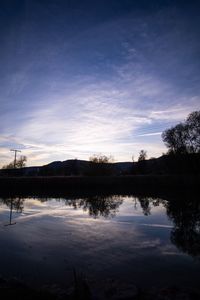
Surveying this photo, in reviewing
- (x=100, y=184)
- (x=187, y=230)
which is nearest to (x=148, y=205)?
(x=187, y=230)

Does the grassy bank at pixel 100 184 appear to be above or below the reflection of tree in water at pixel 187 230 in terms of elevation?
above

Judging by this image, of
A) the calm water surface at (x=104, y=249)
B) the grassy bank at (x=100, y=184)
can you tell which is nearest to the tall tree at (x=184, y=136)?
the grassy bank at (x=100, y=184)

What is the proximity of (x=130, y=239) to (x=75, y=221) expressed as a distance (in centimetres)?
812

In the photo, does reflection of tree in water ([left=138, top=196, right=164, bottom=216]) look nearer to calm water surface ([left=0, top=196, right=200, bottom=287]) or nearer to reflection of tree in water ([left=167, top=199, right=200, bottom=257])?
reflection of tree in water ([left=167, top=199, right=200, bottom=257])

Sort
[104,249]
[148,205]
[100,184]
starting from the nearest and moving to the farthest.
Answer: [104,249], [148,205], [100,184]

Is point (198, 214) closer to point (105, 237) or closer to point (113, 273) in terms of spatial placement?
point (105, 237)

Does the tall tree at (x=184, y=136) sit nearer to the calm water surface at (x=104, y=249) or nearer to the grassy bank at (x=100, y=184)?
the grassy bank at (x=100, y=184)

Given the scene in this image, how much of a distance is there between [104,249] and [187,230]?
7275 millimetres

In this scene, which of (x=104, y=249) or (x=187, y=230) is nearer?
(x=104, y=249)

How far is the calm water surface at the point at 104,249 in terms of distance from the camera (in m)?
10.2

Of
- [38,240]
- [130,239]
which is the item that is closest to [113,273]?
[130,239]

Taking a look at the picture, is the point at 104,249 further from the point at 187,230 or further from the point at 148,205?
the point at 148,205

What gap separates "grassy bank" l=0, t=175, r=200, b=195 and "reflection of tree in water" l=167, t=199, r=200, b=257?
2755 cm

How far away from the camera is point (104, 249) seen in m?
13.8
